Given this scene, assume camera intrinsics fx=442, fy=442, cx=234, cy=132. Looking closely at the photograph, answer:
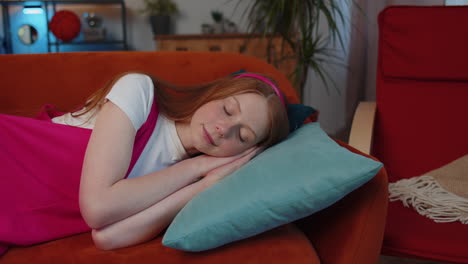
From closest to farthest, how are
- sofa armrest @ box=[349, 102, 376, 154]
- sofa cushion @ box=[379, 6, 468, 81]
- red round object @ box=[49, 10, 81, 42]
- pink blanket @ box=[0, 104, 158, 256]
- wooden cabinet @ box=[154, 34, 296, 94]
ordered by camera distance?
pink blanket @ box=[0, 104, 158, 256] < sofa armrest @ box=[349, 102, 376, 154] < sofa cushion @ box=[379, 6, 468, 81] < wooden cabinet @ box=[154, 34, 296, 94] < red round object @ box=[49, 10, 81, 42]

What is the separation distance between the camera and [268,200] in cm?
90

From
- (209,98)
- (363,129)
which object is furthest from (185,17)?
(209,98)

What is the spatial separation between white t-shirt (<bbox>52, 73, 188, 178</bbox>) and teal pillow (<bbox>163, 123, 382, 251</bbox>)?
0.83 feet

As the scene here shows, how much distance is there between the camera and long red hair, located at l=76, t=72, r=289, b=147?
1.17 metres

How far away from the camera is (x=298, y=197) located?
0.90 meters

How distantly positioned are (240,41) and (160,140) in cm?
242

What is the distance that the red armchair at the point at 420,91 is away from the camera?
5.52 ft

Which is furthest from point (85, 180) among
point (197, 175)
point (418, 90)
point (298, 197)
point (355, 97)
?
point (355, 97)

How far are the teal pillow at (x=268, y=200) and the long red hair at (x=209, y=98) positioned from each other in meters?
0.22

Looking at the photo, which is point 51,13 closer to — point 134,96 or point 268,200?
point 134,96

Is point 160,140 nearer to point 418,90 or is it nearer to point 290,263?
point 290,263

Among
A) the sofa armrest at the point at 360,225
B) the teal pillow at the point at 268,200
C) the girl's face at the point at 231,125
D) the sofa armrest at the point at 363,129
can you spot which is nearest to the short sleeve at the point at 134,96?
the girl's face at the point at 231,125

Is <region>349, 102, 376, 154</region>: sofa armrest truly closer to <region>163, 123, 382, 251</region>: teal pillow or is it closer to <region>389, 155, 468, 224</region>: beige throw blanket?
<region>389, 155, 468, 224</region>: beige throw blanket

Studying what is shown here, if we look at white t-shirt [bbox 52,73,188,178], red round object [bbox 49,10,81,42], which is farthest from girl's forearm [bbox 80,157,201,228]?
red round object [bbox 49,10,81,42]
